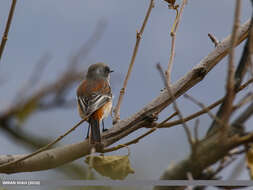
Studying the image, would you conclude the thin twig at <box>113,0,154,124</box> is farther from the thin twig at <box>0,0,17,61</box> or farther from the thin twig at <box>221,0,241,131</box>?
the thin twig at <box>221,0,241,131</box>

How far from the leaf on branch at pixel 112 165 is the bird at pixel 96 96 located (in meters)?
1.22

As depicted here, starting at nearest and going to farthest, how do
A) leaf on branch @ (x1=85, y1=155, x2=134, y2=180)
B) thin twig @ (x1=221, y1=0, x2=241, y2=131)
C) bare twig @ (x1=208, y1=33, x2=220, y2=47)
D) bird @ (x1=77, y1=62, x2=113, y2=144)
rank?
1. thin twig @ (x1=221, y1=0, x2=241, y2=131)
2. leaf on branch @ (x1=85, y1=155, x2=134, y2=180)
3. bare twig @ (x1=208, y1=33, x2=220, y2=47)
4. bird @ (x1=77, y1=62, x2=113, y2=144)

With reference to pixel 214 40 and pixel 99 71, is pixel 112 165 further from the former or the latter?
pixel 99 71

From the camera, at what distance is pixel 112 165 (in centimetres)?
211

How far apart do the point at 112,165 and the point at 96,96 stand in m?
2.71

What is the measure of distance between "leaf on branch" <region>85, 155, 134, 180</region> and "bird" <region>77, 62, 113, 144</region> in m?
1.22

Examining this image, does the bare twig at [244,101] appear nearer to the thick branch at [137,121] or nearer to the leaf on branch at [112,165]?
the leaf on branch at [112,165]

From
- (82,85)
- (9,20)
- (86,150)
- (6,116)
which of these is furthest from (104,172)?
(82,85)

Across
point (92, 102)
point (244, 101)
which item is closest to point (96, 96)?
point (92, 102)

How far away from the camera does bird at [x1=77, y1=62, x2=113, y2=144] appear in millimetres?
4145

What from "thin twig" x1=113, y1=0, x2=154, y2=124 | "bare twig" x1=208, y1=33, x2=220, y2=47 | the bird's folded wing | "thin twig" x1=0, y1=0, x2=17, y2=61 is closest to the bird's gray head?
the bird's folded wing

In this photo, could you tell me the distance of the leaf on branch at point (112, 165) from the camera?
1998mm

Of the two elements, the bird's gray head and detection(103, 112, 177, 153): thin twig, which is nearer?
detection(103, 112, 177, 153): thin twig

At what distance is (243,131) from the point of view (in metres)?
Answer: 1.10
